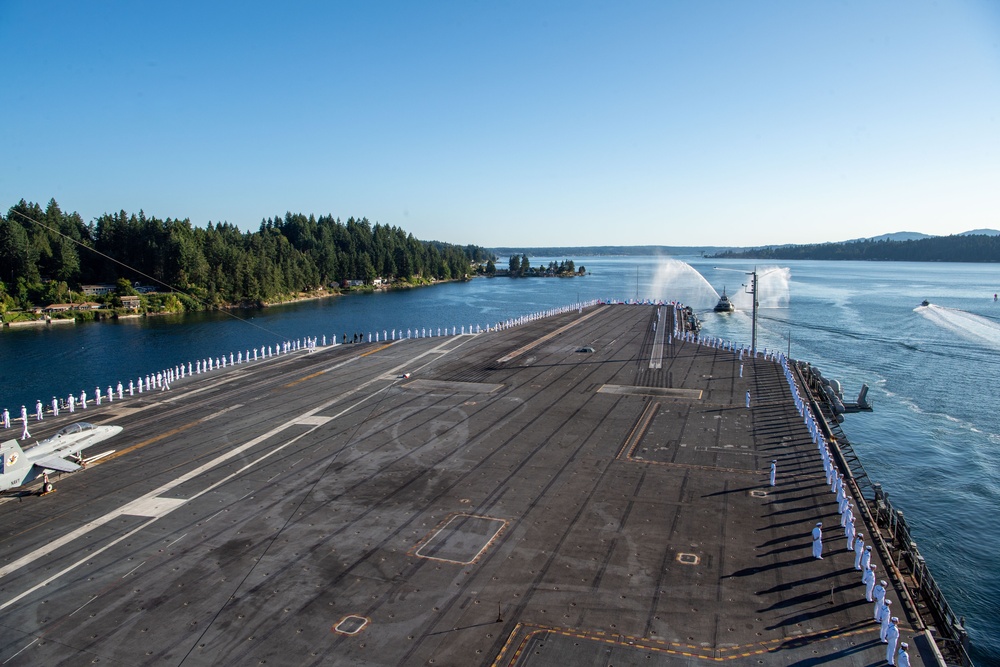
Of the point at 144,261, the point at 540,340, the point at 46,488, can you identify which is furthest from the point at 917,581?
the point at 144,261

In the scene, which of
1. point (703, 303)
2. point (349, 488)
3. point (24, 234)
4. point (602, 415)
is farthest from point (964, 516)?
point (24, 234)

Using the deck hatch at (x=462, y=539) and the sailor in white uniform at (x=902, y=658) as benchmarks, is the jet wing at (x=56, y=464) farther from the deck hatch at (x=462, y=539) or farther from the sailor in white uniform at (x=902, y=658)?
the sailor in white uniform at (x=902, y=658)

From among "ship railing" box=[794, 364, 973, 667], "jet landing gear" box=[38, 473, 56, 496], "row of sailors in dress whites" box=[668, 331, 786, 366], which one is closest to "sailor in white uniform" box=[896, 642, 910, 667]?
"ship railing" box=[794, 364, 973, 667]

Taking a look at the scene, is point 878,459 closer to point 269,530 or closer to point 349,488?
point 349,488

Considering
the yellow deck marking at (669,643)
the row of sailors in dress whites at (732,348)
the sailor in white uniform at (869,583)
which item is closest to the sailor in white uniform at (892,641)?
the yellow deck marking at (669,643)

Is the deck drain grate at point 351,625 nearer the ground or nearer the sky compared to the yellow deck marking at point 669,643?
nearer the sky
